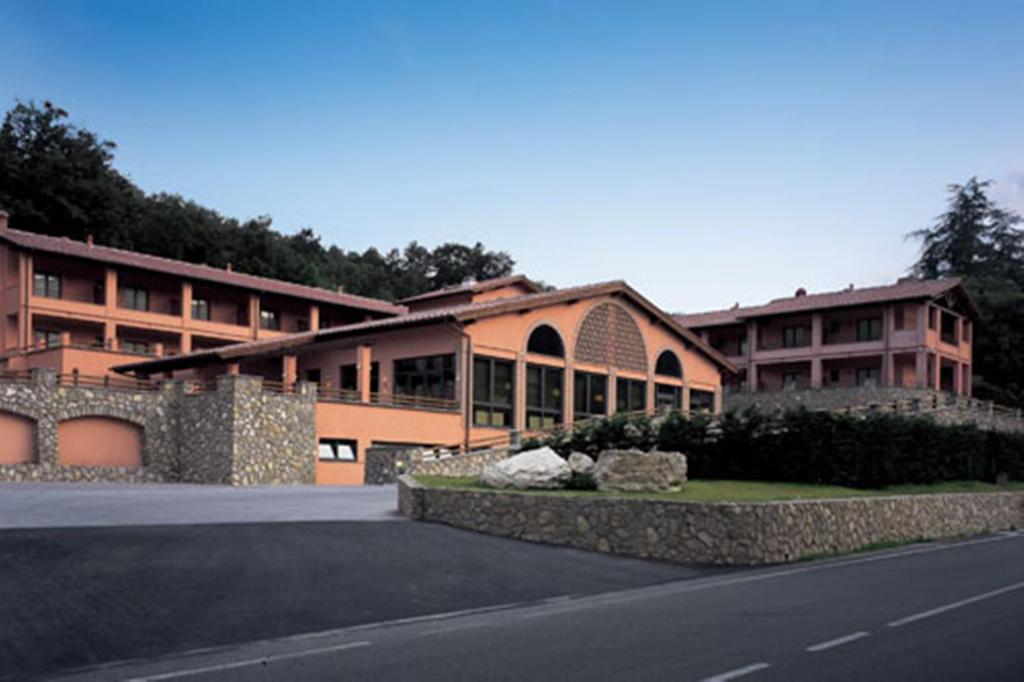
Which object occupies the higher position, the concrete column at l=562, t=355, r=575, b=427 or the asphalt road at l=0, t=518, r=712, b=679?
the concrete column at l=562, t=355, r=575, b=427

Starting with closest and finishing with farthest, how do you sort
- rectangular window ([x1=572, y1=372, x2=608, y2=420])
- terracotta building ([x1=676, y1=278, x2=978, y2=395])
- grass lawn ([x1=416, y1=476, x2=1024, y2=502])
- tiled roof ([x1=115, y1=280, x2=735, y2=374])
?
grass lawn ([x1=416, y1=476, x2=1024, y2=502]) < tiled roof ([x1=115, y1=280, x2=735, y2=374]) < rectangular window ([x1=572, y1=372, x2=608, y2=420]) < terracotta building ([x1=676, y1=278, x2=978, y2=395])

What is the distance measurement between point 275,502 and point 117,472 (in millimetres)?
12672

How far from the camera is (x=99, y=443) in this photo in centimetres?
3269

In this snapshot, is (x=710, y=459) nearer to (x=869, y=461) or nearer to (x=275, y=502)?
(x=869, y=461)

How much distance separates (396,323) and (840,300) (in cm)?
3406

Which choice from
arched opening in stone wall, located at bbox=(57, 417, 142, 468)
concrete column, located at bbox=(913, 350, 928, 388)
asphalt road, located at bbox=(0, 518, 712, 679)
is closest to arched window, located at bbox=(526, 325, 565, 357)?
arched opening in stone wall, located at bbox=(57, 417, 142, 468)

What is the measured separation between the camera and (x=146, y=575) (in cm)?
1180

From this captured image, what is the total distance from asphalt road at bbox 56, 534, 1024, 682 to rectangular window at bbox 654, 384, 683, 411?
34.9 metres

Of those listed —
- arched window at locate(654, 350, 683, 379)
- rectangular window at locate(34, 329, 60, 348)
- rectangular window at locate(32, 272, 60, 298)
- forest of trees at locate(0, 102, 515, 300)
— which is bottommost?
arched window at locate(654, 350, 683, 379)

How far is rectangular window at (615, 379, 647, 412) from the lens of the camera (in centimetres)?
4644

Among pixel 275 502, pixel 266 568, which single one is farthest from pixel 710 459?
pixel 266 568

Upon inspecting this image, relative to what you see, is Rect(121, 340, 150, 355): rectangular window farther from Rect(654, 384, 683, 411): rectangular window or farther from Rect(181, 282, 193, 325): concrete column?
Rect(654, 384, 683, 411): rectangular window

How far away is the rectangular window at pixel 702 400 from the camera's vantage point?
51188 millimetres

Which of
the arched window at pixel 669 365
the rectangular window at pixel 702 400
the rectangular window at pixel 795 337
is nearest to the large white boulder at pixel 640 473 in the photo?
the arched window at pixel 669 365
